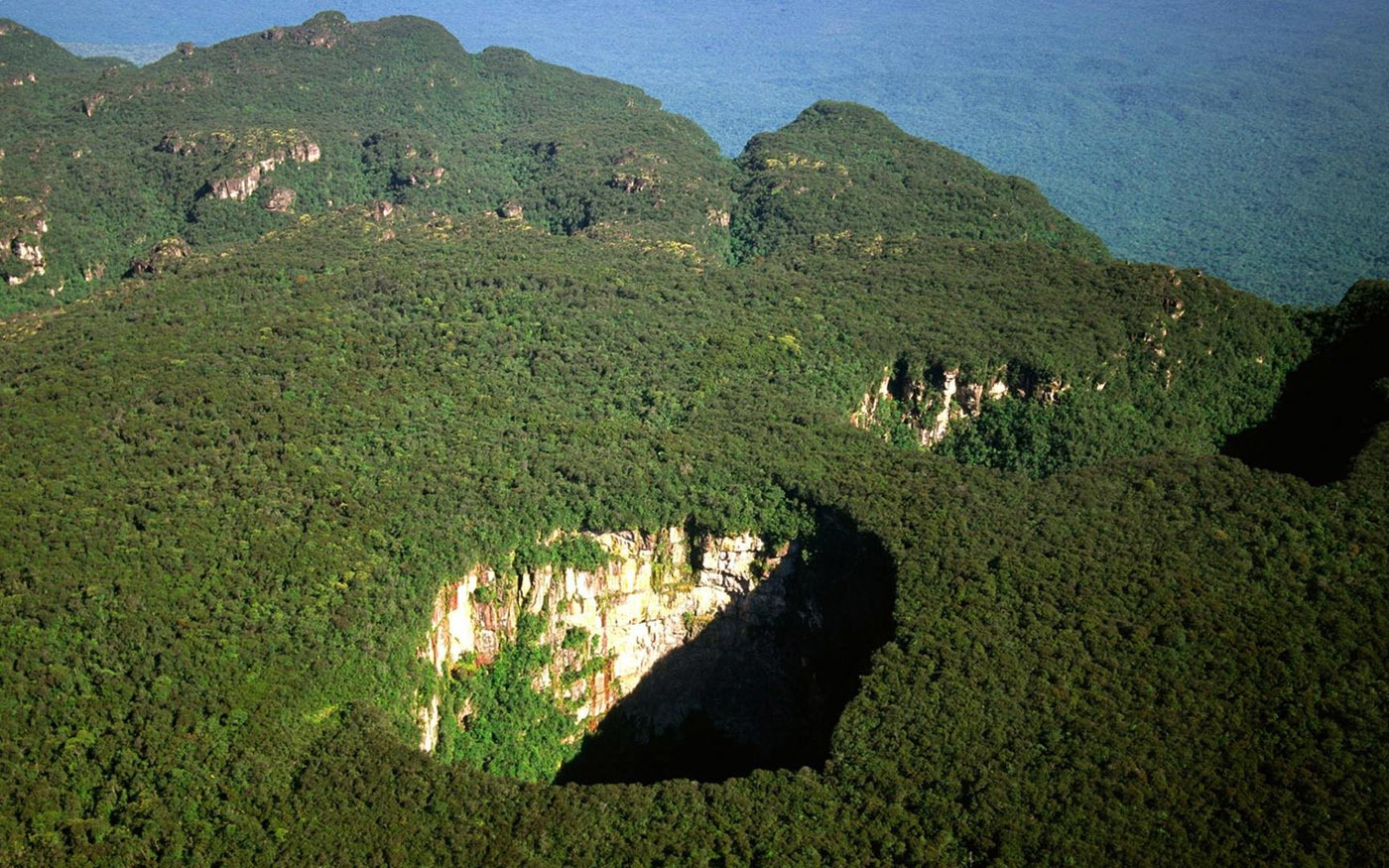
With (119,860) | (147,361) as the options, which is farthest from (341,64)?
(119,860)

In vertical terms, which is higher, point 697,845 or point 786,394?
point 786,394

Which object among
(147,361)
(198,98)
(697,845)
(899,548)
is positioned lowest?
(697,845)

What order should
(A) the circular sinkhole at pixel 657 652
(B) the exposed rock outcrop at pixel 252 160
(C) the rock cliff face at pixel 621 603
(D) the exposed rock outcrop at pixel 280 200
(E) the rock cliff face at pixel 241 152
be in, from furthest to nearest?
(D) the exposed rock outcrop at pixel 280 200 < (E) the rock cliff face at pixel 241 152 < (B) the exposed rock outcrop at pixel 252 160 < (C) the rock cliff face at pixel 621 603 < (A) the circular sinkhole at pixel 657 652

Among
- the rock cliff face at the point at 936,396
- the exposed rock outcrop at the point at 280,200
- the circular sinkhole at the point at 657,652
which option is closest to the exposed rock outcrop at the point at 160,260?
the exposed rock outcrop at the point at 280,200

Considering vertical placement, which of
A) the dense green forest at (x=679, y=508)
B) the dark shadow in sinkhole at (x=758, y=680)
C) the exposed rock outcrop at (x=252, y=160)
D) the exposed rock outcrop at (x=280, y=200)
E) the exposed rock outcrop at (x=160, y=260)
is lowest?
the dark shadow in sinkhole at (x=758, y=680)

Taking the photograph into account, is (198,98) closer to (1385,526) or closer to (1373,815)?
(1385,526)

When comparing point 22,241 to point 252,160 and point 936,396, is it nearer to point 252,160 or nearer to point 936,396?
point 252,160

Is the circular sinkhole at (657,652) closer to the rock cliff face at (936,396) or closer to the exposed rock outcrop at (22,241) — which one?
the rock cliff face at (936,396)
